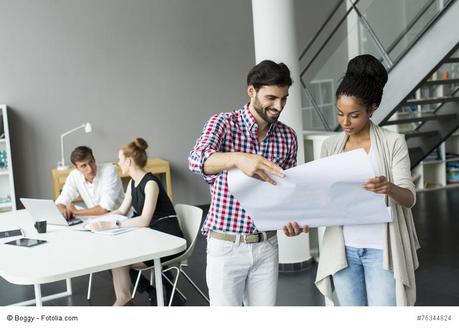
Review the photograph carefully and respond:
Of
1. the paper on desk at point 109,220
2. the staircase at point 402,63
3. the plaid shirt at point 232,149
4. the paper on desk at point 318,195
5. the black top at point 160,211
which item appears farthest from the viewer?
the staircase at point 402,63

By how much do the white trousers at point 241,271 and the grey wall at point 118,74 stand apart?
506cm

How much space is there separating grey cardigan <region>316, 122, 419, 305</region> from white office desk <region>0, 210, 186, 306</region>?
1.17 m

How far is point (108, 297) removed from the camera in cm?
423

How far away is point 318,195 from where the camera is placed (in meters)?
1.78

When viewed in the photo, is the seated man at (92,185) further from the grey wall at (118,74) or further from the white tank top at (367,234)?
the white tank top at (367,234)

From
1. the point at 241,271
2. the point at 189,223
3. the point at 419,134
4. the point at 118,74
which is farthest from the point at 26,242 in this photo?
the point at 118,74

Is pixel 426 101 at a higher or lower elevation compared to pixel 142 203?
higher

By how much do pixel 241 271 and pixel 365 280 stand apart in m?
0.44

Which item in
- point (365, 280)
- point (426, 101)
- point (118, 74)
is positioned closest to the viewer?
point (365, 280)

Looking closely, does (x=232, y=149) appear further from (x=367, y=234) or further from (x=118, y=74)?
(x=118, y=74)

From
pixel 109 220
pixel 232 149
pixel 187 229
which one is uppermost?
pixel 232 149

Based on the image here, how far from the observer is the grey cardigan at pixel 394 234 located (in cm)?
179

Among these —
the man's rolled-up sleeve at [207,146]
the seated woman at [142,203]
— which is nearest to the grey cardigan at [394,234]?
the man's rolled-up sleeve at [207,146]

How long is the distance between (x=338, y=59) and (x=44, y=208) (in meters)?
3.31
